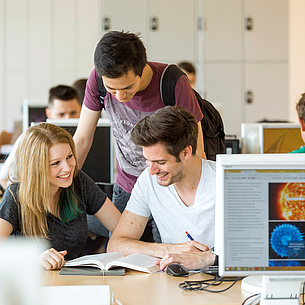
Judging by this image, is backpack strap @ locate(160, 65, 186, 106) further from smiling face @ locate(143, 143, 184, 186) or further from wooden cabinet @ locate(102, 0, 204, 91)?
wooden cabinet @ locate(102, 0, 204, 91)

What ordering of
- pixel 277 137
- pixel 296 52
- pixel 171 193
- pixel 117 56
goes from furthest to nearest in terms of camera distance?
pixel 296 52 < pixel 277 137 < pixel 171 193 < pixel 117 56

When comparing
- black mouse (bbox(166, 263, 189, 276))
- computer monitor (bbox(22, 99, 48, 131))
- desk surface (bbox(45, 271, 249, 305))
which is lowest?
desk surface (bbox(45, 271, 249, 305))

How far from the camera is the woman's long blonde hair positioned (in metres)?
1.99

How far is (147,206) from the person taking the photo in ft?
6.63

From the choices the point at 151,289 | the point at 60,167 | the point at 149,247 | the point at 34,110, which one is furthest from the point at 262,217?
the point at 34,110

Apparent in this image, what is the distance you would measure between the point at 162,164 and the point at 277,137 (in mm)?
1336

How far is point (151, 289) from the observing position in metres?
1.50

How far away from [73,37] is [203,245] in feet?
18.0

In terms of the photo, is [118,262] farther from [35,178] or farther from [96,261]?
[35,178]

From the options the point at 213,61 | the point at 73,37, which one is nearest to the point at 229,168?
the point at 213,61

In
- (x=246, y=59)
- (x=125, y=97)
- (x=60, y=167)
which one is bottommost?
(x=60, y=167)

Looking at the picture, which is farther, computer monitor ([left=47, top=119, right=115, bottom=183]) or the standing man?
computer monitor ([left=47, top=119, right=115, bottom=183])

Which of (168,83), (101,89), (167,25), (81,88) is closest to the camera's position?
(168,83)

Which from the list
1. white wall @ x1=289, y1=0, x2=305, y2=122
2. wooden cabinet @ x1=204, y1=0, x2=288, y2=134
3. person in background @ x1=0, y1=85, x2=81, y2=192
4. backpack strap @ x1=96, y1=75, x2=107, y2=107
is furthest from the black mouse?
wooden cabinet @ x1=204, y1=0, x2=288, y2=134
